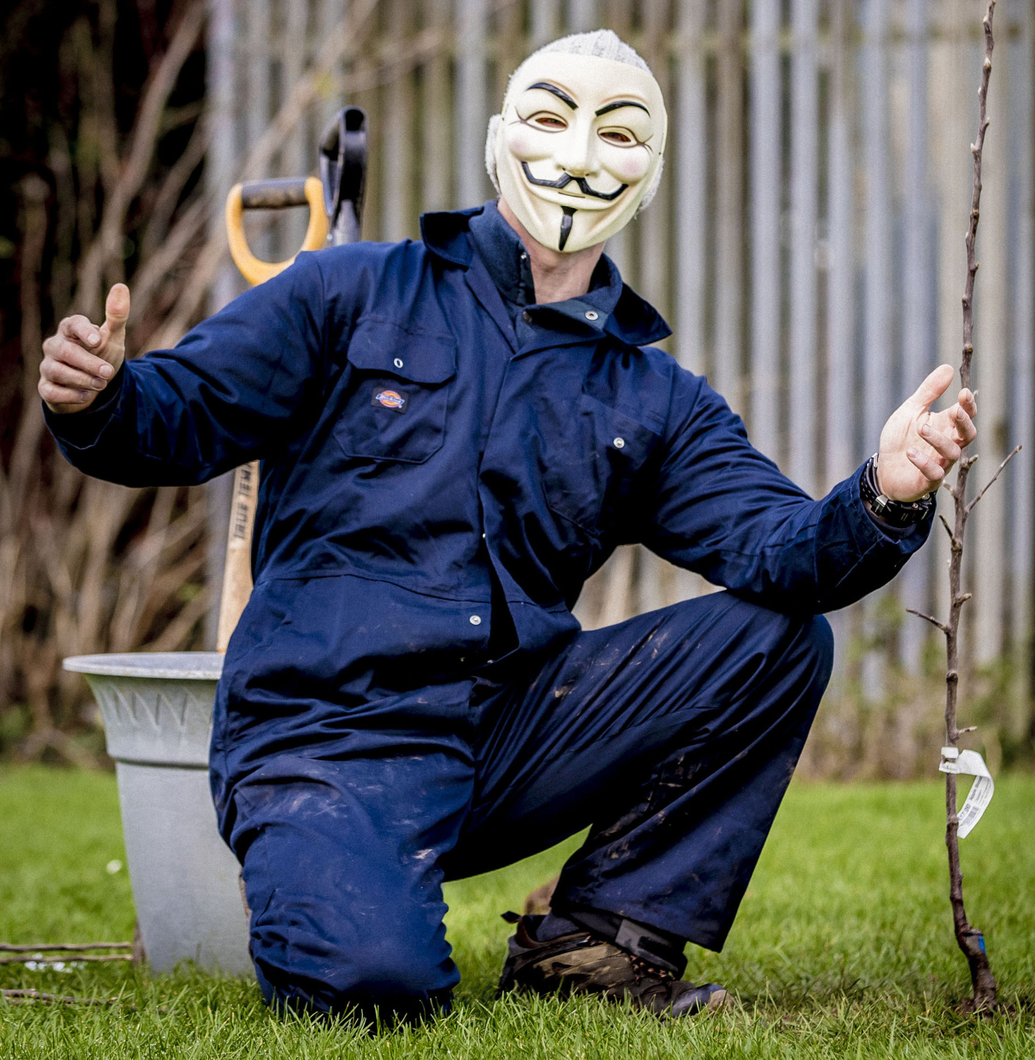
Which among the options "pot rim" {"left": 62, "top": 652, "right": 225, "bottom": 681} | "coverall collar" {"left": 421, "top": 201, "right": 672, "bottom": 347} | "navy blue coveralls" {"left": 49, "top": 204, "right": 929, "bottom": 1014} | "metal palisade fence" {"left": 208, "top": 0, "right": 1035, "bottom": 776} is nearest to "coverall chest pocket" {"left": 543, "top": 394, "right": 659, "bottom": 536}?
"navy blue coveralls" {"left": 49, "top": 204, "right": 929, "bottom": 1014}

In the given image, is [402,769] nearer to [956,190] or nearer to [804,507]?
[804,507]

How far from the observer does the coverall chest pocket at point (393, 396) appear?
2207mm

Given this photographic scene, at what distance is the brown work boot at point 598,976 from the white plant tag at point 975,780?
0.48 metres

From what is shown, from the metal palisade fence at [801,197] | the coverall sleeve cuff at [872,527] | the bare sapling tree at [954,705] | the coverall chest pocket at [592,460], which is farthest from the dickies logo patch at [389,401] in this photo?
the metal palisade fence at [801,197]

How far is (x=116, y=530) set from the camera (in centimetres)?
539

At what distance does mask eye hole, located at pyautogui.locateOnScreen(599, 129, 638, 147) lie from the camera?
2467 mm

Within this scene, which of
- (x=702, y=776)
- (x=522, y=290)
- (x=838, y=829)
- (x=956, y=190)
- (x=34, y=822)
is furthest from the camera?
(x=956, y=190)

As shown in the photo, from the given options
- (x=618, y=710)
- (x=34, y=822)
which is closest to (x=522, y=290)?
(x=618, y=710)

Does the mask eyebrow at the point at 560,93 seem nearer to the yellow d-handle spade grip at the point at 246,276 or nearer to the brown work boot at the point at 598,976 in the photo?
the yellow d-handle spade grip at the point at 246,276

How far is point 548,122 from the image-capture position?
245cm

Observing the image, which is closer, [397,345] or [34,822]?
[397,345]

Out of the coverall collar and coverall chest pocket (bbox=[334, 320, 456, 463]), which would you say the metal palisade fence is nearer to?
the coverall collar

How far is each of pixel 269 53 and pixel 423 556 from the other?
386cm

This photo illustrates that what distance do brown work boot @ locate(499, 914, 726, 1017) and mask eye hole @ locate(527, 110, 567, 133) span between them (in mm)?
1462
